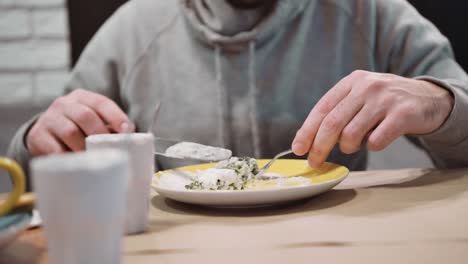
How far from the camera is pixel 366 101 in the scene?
0.91m

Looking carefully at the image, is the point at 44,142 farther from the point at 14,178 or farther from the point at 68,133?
the point at 14,178

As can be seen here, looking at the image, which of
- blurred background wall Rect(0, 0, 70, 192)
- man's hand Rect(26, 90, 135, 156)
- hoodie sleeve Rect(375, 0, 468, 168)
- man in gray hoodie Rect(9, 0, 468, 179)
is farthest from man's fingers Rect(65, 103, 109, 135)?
blurred background wall Rect(0, 0, 70, 192)

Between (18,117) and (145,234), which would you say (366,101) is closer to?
(145,234)

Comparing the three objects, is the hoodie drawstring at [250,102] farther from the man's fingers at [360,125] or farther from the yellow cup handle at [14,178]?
the yellow cup handle at [14,178]

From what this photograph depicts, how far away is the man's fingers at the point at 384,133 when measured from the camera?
90 centimetres

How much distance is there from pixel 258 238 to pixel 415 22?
0.98 meters

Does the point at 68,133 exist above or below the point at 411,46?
below

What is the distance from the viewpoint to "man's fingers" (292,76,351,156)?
925 millimetres

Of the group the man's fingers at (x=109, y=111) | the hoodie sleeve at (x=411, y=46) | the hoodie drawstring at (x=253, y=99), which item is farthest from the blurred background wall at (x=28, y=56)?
the hoodie sleeve at (x=411, y=46)

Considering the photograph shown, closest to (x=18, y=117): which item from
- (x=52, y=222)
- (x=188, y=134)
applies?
(x=188, y=134)

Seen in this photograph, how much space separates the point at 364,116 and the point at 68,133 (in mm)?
570

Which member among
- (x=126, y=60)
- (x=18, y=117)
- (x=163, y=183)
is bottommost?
(x=18, y=117)

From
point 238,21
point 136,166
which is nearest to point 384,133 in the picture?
point 136,166

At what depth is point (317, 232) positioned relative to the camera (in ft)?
2.26
